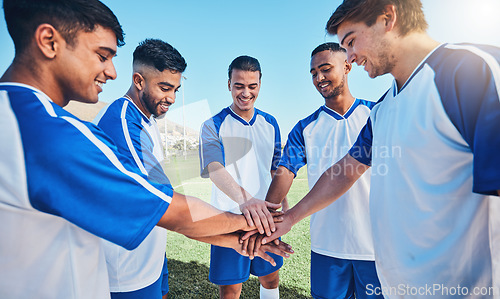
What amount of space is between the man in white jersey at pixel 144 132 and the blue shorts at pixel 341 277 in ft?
4.45

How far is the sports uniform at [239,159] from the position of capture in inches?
111

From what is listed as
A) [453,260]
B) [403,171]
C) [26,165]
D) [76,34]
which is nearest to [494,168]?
[403,171]

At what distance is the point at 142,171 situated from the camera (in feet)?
6.21

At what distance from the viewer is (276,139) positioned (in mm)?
3223

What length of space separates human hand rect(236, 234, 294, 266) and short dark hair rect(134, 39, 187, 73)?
170cm

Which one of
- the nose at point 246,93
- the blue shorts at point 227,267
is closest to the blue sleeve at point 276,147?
the nose at point 246,93

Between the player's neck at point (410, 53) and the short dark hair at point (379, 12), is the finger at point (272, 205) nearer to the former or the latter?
the player's neck at point (410, 53)

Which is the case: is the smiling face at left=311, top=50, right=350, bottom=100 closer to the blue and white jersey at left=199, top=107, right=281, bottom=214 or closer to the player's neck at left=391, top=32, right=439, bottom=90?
the blue and white jersey at left=199, top=107, right=281, bottom=214

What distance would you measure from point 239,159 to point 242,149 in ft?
0.46

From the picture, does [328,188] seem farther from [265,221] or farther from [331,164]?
[265,221]

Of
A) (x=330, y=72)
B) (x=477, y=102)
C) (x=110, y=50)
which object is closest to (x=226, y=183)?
(x=330, y=72)

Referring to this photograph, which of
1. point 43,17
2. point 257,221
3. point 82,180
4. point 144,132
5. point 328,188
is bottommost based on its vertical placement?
point 257,221

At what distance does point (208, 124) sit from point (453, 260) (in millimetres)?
2549

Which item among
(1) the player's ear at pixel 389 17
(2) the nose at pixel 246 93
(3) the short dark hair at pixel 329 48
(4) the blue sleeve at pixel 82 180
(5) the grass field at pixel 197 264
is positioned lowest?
(5) the grass field at pixel 197 264
